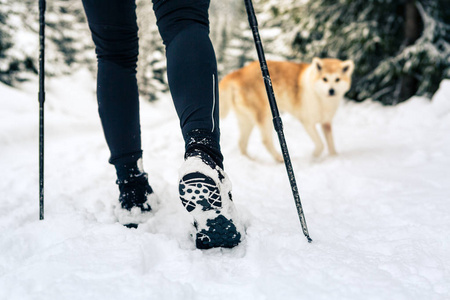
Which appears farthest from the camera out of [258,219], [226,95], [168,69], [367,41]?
[367,41]

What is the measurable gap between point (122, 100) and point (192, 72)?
1.08 feet

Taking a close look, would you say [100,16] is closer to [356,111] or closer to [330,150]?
[330,150]

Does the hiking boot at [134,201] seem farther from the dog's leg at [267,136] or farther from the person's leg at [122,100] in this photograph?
the dog's leg at [267,136]

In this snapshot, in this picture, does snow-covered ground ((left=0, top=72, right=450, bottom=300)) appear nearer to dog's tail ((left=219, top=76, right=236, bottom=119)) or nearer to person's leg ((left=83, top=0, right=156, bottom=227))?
person's leg ((left=83, top=0, right=156, bottom=227))

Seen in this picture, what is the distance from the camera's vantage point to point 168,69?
2.79 feet

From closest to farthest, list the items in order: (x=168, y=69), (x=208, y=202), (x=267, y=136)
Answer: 1. (x=208, y=202)
2. (x=168, y=69)
3. (x=267, y=136)

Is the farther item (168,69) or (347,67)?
(347,67)

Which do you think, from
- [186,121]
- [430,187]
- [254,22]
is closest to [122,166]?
[186,121]

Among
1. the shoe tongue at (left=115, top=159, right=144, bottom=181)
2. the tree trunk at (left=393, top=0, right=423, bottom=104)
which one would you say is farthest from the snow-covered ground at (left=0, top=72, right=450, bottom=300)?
the tree trunk at (left=393, top=0, right=423, bottom=104)

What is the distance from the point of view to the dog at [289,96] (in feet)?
9.49

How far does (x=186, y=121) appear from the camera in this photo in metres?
0.81

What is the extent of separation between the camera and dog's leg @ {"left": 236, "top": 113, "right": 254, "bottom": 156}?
296 cm

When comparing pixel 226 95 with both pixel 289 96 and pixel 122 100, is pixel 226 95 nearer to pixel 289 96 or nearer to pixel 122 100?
pixel 289 96

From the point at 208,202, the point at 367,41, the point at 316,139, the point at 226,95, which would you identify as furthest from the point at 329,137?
the point at 367,41
